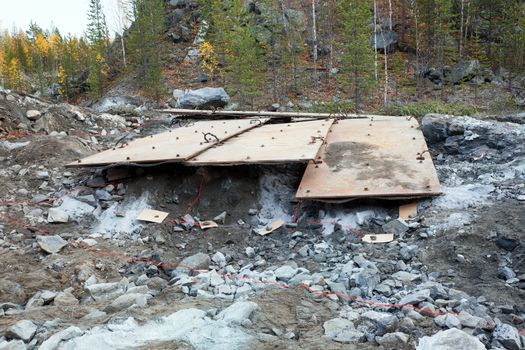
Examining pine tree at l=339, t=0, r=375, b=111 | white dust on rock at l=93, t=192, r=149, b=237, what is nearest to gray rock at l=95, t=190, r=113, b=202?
white dust on rock at l=93, t=192, r=149, b=237

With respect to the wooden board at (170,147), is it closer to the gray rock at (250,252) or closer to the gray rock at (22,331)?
the gray rock at (250,252)

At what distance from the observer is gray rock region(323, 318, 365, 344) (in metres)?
2.55

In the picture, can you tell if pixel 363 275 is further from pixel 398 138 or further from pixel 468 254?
pixel 398 138

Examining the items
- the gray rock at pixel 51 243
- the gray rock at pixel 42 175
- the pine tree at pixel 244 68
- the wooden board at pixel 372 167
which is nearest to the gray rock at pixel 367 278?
the wooden board at pixel 372 167

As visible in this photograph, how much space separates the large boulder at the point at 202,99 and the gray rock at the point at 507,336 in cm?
1248

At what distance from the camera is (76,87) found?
107ft

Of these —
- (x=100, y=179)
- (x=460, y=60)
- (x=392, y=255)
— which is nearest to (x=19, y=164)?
(x=100, y=179)

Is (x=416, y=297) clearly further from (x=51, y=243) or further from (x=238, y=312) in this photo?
(x=51, y=243)

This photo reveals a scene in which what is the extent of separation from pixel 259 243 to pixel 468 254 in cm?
200

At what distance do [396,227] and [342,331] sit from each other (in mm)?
1868

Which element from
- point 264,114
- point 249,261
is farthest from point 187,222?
point 264,114

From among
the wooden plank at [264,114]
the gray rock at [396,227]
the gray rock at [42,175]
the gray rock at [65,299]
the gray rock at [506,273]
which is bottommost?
the gray rock at [506,273]

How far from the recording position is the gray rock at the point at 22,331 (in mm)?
2588

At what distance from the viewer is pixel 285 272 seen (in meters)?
3.63
